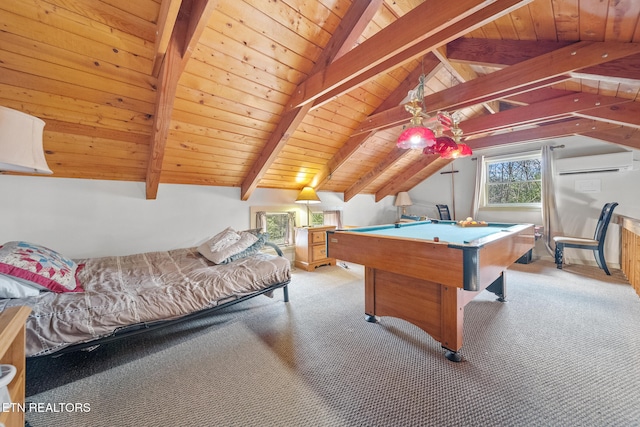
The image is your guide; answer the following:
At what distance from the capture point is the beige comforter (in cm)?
145

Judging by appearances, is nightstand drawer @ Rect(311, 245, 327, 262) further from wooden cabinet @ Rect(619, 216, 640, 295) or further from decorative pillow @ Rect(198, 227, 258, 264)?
wooden cabinet @ Rect(619, 216, 640, 295)

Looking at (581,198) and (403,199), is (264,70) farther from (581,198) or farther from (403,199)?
(581,198)

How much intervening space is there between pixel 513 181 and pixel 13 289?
718 centimetres

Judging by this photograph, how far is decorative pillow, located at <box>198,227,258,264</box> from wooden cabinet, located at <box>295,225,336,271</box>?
134 centimetres

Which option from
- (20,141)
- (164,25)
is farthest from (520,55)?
(20,141)

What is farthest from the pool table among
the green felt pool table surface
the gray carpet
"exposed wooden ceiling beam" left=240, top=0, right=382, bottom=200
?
"exposed wooden ceiling beam" left=240, top=0, right=382, bottom=200

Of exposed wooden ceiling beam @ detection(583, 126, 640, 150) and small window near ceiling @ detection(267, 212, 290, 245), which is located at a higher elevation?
exposed wooden ceiling beam @ detection(583, 126, 640, 150)

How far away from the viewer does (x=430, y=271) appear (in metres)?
1.61

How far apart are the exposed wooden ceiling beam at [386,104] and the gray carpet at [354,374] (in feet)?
8.48

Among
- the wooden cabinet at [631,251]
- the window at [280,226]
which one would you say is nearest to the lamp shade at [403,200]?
the window at [280,226]

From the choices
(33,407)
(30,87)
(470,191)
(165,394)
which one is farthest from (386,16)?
(470,191)

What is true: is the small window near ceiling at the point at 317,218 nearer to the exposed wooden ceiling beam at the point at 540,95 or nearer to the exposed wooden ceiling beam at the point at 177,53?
the exposed wooden ceiling beam at the point at 177,53

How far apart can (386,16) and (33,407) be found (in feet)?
13.0

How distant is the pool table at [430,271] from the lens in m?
1.50
